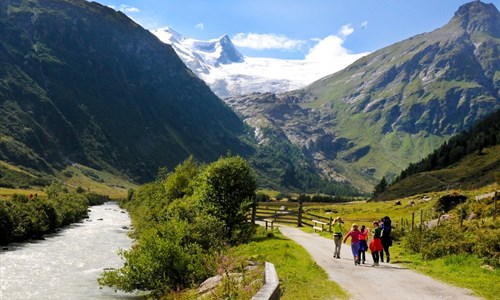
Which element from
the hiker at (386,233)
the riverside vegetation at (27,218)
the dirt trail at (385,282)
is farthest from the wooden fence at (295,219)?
the riverside vegetation at (27,218)

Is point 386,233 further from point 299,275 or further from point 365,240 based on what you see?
point 299,275

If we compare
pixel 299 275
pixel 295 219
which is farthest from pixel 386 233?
pixel 295 219

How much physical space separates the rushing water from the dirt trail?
1983 centimetres

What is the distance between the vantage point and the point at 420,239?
38.7 m

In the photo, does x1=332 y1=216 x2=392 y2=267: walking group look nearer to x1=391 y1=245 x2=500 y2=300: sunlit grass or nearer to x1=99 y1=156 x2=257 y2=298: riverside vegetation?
x1=391 y1=245 x2=500 y2=300: sunlit grass

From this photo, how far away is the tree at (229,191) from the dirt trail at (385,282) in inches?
634

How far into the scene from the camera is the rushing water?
4181cm

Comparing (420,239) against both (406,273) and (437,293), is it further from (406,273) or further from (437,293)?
(437,293)

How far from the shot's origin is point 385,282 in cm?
2512

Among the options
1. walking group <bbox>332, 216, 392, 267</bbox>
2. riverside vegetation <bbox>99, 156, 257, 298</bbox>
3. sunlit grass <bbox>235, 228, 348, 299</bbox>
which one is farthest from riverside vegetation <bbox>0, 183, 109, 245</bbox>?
walking group <bbox>332, 216, 392, 267</bbox>

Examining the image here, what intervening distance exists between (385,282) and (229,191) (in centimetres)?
2715

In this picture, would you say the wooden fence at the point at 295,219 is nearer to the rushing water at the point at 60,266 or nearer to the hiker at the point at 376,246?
the rushing water at the point at 60,266

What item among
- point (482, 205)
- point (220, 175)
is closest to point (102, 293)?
point (220, 175)

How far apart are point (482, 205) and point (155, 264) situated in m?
33.7
